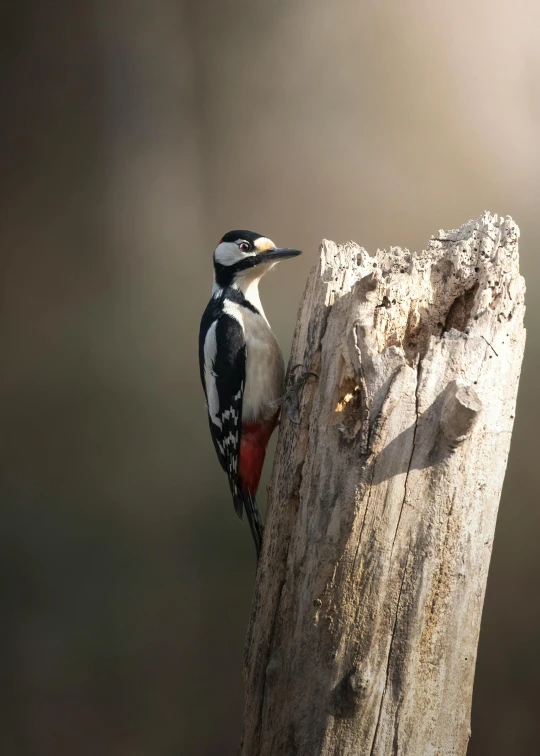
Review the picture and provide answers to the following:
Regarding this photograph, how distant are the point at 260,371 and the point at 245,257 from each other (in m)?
0.37

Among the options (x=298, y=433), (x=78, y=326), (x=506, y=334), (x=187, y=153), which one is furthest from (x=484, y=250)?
(x=78, y=326)

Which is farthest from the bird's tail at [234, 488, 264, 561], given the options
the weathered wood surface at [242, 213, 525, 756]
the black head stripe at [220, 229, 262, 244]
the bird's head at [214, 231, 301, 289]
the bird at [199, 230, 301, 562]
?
the black head stripe at [220, 229, 262, 244]

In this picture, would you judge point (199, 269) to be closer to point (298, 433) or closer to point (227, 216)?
point (227, 216)

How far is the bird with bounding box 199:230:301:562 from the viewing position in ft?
6.36

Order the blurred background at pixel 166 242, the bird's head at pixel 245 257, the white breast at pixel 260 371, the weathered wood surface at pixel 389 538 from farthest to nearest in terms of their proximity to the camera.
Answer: the blurred background at pixel 166 242 → the bird's head at pixel 245 257 → the white breast at pixel 260 371 → the weathered wood surface at pixel 389 538

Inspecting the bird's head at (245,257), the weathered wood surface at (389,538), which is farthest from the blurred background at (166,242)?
the weathered wood surface at (389,538)

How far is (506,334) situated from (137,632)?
208 cm

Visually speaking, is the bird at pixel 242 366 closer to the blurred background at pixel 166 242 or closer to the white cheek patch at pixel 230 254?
the white cheek patch at pixel 230 254

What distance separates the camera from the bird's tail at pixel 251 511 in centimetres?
192

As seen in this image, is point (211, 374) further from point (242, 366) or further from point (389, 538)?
point (389, 538)

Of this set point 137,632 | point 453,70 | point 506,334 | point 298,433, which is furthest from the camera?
point 137,632

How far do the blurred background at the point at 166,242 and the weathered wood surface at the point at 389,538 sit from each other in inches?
51.7

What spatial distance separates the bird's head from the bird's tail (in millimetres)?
646

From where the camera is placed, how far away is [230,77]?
2746 millimetres
